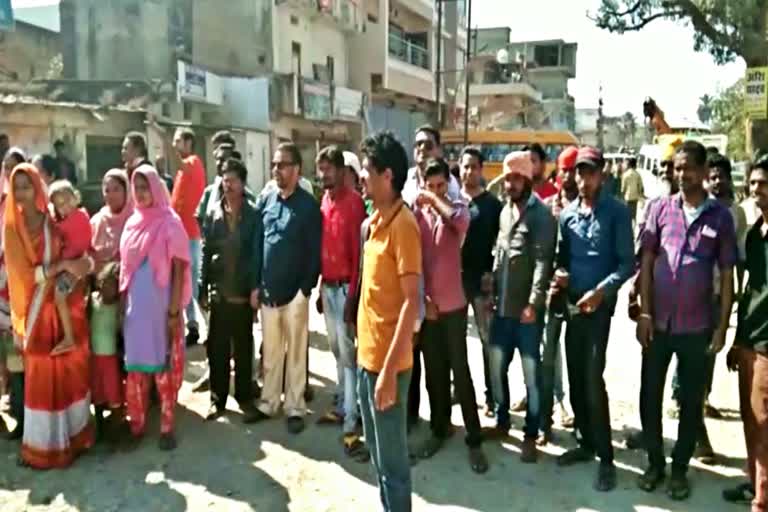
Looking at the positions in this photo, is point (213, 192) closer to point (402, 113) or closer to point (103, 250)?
point (103, 250)

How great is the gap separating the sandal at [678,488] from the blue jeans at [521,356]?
0.80m

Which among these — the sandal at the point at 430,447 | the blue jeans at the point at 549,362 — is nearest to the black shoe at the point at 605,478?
the blue jeans at the point at 549,362

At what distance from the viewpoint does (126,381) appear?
445 cm

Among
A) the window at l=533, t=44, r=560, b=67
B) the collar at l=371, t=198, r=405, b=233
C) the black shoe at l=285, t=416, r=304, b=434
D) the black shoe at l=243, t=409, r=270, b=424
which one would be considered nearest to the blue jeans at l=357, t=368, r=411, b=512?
the collar at l=371, t=198, r=405, b=233

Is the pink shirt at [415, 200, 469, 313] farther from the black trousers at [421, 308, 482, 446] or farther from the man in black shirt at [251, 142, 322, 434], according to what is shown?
the man in black shirt at [251, 142, 322, 434]

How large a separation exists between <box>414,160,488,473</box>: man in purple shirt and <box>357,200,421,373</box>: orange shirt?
1045 millimetres

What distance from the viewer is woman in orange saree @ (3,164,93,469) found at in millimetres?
4043

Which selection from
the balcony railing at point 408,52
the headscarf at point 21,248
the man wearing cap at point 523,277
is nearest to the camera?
the headscarf at point 21,248

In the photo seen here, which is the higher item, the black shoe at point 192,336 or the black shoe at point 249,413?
the black shoe at point 192,336

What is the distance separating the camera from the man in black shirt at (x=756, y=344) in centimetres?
341

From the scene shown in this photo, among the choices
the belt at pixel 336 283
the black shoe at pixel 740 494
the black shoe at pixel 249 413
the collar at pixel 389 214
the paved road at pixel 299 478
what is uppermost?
the collar at pixel 389 214

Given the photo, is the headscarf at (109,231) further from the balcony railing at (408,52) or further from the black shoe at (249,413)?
the balcony railing at (408,52)

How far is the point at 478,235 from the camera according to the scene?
4527 millimetres

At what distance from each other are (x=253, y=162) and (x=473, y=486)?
17.5 meters
